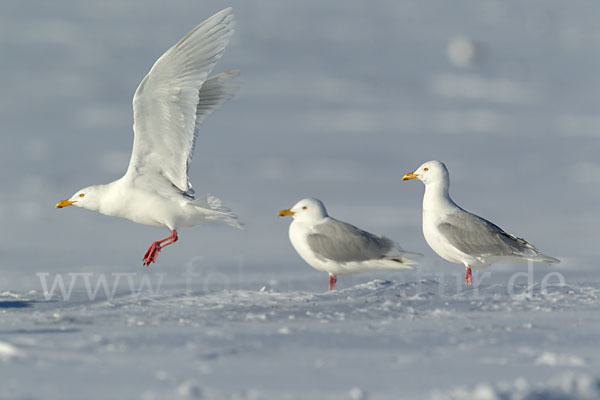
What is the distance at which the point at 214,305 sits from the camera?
20.8ft

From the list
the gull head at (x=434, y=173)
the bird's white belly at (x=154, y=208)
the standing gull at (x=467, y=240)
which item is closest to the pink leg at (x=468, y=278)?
the standing gull at (x=467, y=240)

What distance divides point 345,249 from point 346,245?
0.03m

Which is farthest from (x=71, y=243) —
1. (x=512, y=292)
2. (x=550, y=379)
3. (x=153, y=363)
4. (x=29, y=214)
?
(x=550, y=379)

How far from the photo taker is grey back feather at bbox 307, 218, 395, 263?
23.1 feet

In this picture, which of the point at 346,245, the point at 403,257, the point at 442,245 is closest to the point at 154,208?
the point at 346,245

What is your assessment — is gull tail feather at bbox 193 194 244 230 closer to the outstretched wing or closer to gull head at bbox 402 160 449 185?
the outstretched wing

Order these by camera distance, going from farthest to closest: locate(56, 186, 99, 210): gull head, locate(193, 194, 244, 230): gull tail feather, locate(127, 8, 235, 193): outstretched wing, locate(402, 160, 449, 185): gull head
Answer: locate(56, 186, 99, 210): gull head < locate(193, 194, 244, 230): gull tail feather < locate(402, 160, 449, 185): gull head < locate(127, 8, 235, 193): outstretched wing

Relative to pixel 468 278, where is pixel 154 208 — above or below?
above

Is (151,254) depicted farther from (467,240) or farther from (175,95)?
(467,240)

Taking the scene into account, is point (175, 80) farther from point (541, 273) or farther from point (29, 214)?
point (29, 214)

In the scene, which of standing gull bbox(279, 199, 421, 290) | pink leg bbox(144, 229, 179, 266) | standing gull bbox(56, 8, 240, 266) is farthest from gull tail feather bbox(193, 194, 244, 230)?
standing gull bbox(279, 199, 421, 290)

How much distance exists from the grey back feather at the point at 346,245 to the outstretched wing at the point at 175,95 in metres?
1.73

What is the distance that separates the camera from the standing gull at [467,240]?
7500mm

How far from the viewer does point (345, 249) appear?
704 cm
